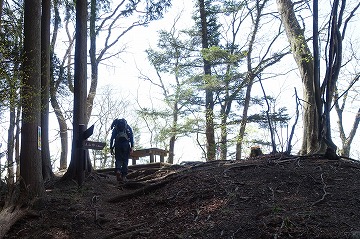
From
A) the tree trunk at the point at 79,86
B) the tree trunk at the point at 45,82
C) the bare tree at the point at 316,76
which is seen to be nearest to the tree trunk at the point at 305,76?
the bare tree at the point at 316,76

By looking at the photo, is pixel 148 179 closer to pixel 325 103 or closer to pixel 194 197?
pixel 194 197

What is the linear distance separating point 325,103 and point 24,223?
611cm

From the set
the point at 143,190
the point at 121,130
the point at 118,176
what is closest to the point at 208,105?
the point at 121,130

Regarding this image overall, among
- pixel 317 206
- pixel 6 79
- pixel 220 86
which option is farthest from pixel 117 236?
pixel 220 86

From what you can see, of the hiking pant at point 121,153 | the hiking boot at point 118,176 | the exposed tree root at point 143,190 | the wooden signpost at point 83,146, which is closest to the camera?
the exposed tree root at point 143,190

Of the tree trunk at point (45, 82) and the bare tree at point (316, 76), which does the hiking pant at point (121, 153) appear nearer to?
the tree trunk at point (45, 82)

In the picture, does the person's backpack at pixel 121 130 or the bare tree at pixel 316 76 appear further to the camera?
the person's backpack at pixel 121 130

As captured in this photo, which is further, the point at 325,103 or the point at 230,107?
the point at 230,107

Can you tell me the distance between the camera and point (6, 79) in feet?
19.5

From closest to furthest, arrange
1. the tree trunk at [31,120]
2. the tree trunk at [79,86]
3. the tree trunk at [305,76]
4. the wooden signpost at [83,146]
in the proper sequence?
the tree trunk at [31,120]
the wooden signpost at [83,146]
the tree trunk at [305,76]
the tree trunk at [79,86]

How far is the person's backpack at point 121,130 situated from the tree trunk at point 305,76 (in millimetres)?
4667

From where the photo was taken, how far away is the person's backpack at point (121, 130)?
926cm

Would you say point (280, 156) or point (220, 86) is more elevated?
point (220, 86)

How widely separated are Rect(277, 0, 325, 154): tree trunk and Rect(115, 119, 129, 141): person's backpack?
467 centimetres
